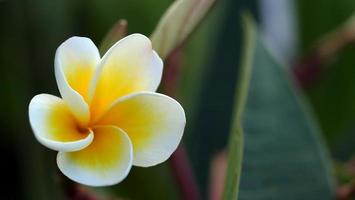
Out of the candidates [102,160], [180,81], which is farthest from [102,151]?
[180,81]

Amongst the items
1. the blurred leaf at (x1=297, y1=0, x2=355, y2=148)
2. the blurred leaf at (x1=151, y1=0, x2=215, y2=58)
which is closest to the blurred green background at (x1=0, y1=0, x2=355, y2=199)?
the blurred leaf at (x1=297, y1=0, x2=355, y2=148)

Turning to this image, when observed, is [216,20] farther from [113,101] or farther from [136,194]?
[113,101]

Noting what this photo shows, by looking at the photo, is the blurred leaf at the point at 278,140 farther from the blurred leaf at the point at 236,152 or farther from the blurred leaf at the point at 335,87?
the blurred leaf at the point at 335,87

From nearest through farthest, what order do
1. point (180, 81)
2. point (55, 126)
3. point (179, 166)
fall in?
1. point (55, 126)
2. point (179, 166)
3. point (180, 81)

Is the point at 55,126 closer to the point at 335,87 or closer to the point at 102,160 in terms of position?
the point at 102,160

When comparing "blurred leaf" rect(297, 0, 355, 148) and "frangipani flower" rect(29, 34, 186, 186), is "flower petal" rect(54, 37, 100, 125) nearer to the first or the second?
"frangipani flower" rect(29, 34, 186, 186)

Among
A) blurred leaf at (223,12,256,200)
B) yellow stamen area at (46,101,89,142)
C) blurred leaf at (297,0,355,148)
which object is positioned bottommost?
blurred leaf at (297,0,355,148)

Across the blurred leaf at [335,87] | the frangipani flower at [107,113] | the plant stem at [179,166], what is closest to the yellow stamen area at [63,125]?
the frangipani flower at [107,113]
